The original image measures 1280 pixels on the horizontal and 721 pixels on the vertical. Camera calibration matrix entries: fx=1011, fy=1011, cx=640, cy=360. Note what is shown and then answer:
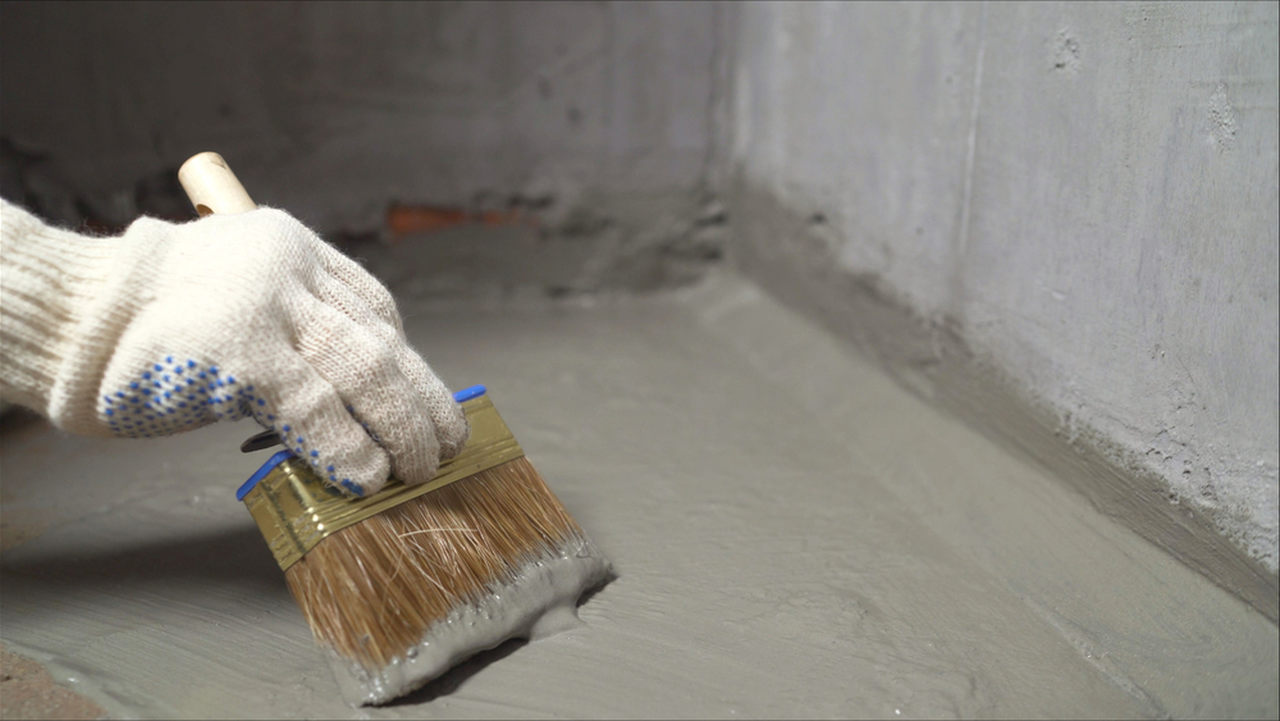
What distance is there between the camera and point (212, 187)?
1.46 meters

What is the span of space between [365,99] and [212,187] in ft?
4.02

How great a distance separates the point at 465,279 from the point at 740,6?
1.04 m

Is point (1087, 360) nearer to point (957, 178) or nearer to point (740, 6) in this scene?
point (957, 178)

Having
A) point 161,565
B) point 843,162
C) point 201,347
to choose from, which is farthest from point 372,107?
point 201,347

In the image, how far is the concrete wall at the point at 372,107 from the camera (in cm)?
245

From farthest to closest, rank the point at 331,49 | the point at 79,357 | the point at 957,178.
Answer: the point at 331,49 < the point at 957,178 < the point at 79,357

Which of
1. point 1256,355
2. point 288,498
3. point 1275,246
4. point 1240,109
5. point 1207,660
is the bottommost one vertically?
point 1207,660

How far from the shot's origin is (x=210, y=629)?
136cm

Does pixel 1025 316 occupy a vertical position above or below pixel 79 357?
below

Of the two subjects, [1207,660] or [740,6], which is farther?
[740,6]

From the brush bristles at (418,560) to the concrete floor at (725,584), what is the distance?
85 mm

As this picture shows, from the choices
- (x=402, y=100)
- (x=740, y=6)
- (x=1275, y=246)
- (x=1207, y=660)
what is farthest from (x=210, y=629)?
(x=740, y=6)

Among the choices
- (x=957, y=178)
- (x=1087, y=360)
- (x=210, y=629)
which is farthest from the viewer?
(x=957, y=178)

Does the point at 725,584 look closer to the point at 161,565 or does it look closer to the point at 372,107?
the point at 161,565
